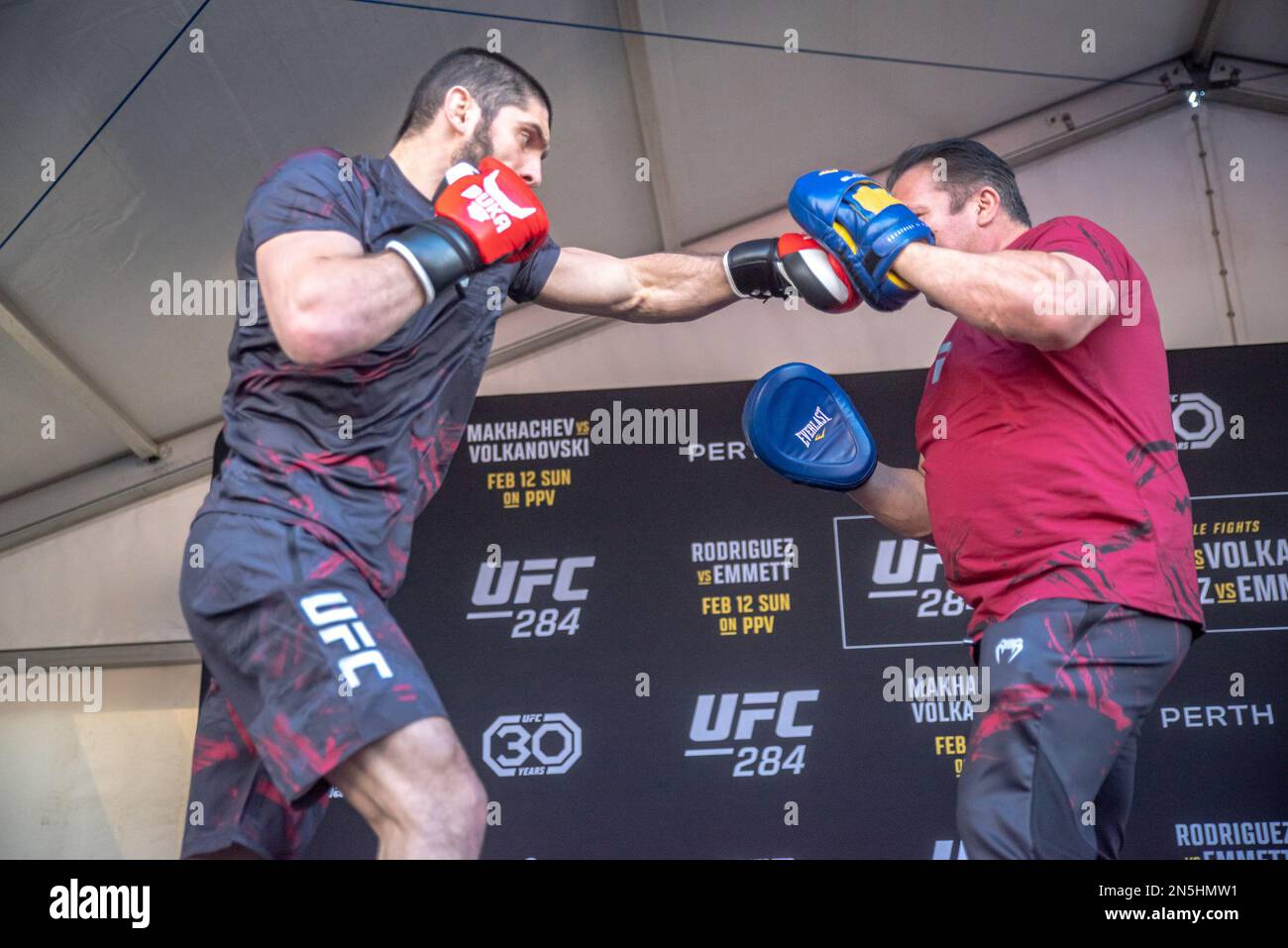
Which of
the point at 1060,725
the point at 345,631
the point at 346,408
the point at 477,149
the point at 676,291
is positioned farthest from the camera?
the point at 676,291

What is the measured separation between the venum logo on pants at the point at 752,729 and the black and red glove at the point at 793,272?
1.01m

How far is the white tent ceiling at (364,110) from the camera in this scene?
8.98 feet

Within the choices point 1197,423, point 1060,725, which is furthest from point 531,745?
point 1197,423

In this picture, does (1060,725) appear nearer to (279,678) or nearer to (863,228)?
(863,228)

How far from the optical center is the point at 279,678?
5.01ft

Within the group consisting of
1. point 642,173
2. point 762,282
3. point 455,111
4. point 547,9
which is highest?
point 547,9

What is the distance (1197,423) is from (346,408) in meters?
2.14

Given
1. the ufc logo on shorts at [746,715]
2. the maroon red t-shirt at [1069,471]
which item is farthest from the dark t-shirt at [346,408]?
the ufc logo on shorts at [746,715]

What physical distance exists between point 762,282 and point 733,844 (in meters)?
1.25

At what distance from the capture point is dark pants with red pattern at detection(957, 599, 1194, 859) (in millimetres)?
1602

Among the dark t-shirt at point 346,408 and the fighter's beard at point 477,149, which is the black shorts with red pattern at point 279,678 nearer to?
the dark t-shirt at point 346,408
